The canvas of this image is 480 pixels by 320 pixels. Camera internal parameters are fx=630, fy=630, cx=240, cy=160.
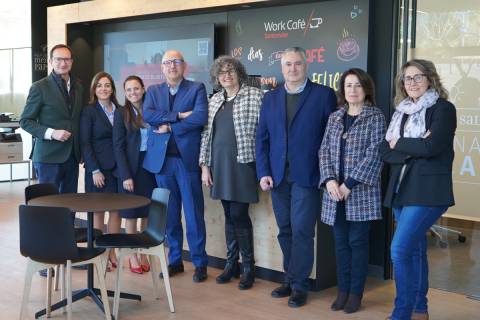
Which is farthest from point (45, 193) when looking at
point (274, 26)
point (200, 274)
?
point (274, 26)

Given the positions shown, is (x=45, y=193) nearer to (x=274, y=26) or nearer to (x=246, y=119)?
(x=246, y=119)

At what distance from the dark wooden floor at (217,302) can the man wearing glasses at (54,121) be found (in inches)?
21.6

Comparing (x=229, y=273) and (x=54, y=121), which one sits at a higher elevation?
(x=54, y=121)

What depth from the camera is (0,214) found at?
24.8ft

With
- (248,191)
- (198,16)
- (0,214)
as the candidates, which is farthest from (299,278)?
(0,214)

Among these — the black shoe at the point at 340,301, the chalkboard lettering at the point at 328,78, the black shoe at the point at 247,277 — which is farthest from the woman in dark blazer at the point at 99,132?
the black shoe at the point at 340,301

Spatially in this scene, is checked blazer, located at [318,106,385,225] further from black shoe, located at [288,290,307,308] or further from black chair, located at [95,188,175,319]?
black chair, located at [95,188,175,319]

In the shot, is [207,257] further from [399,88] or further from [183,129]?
[399,88]

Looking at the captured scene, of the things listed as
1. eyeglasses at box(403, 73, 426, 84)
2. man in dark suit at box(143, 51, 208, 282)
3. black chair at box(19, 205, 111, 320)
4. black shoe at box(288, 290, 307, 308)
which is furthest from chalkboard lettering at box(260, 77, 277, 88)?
black chair at box(19, 205, 111, 320)

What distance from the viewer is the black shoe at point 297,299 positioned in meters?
4.23

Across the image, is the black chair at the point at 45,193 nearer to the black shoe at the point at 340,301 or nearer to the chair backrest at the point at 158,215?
the chair backrest at the point at 158,215

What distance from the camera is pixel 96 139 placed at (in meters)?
4.94

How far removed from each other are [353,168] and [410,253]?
2.04ft

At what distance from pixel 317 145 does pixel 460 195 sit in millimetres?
1206
